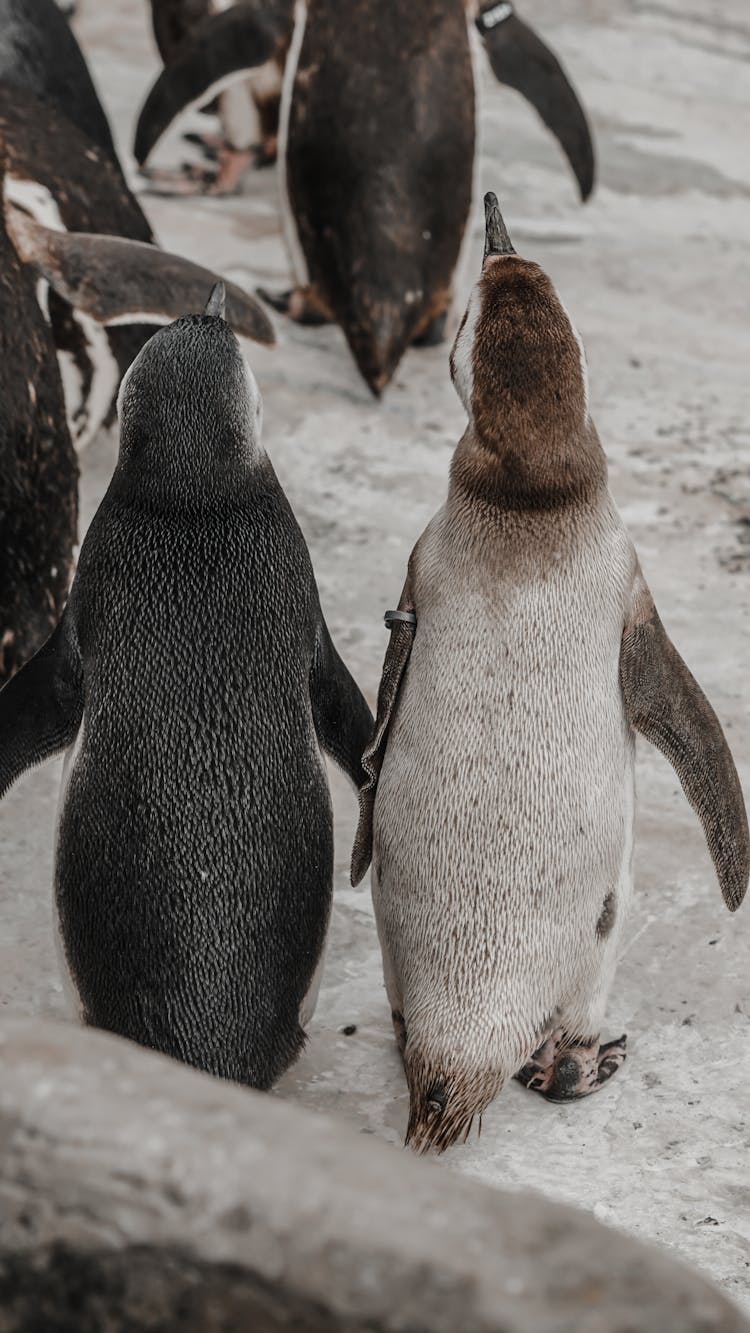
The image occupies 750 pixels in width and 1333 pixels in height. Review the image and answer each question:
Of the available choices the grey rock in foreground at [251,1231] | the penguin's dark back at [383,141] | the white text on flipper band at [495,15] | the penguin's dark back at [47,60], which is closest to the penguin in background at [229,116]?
the white text on flipper band at [495,15]

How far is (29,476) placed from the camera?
111 inches

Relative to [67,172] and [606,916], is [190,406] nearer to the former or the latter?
[606,916]

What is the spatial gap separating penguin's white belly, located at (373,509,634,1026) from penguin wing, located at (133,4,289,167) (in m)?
2.77

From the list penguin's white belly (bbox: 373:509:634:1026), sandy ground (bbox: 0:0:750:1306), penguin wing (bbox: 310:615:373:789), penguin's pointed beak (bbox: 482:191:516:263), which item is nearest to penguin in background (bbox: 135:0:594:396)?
sandy ground (bbox: 0:0:750:1306)

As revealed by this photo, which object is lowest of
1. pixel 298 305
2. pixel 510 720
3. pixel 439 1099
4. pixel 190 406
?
pixel 298 305

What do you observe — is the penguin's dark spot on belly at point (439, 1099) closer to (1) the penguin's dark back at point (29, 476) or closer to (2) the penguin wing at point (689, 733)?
(2) the penguin wing at point (689, 733)

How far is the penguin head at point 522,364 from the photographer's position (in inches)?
81.4

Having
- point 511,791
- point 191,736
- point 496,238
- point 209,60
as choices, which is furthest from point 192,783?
point 209,60

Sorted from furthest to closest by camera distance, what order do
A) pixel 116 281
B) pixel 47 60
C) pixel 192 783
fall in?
pixel 47 60 → pixel 116 281 → pixel 192 783

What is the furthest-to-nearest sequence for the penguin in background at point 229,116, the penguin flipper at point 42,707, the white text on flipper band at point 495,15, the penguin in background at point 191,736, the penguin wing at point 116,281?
the penguin in background at point 229,116
the white text on flipper band at point 495,15
the penguin wing at point 116,281
the penguin flipper at point 42,707
the penguin in background at point 191,736

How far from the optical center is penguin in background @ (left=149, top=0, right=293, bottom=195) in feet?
16.7

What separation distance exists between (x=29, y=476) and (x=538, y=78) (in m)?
2.37

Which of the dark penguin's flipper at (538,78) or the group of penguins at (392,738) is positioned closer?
the group of penguins at (392,738)

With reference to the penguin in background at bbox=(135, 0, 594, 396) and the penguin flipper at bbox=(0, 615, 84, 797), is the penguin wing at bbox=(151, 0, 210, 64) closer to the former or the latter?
the penguin in background at bbox=(135, 0, 594, 396)
